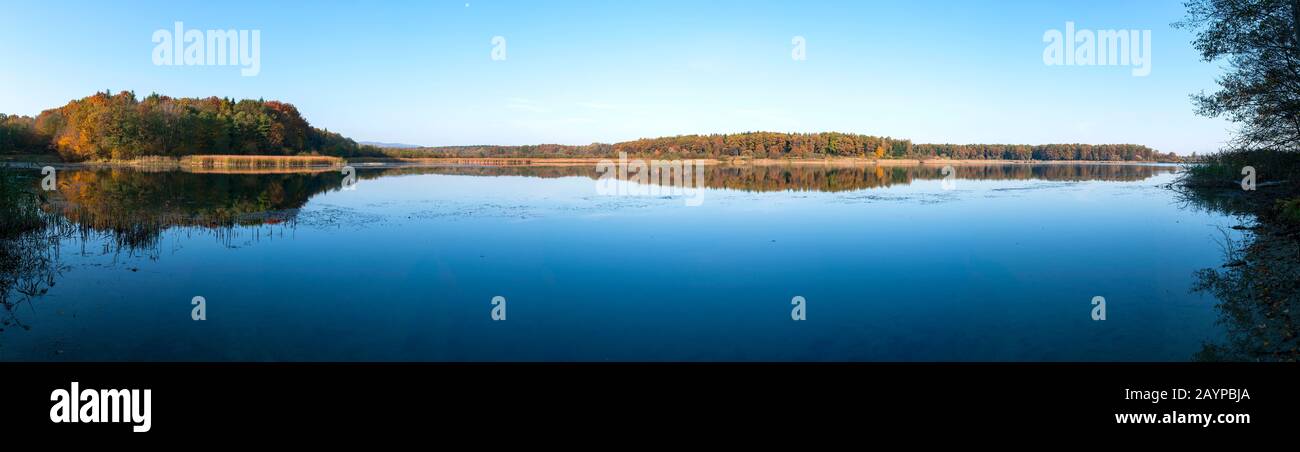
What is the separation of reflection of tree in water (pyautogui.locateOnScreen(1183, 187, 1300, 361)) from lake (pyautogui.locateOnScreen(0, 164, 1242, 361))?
0.22 meters

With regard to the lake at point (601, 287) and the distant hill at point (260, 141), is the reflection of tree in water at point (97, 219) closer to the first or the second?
the lake at point (601, 287)

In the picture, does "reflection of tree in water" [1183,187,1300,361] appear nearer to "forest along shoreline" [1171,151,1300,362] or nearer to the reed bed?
"forest along shoreline" [1171,151,1300,362]

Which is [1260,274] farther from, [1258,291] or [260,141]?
[260,141]

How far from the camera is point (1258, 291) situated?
8000 millimetres

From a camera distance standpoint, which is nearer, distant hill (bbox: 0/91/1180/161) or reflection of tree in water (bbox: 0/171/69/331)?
reflection of tree in water (bbox: 0/171/69/331)

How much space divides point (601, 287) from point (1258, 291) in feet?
25.6

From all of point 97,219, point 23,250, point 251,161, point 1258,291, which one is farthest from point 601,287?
point 251,161

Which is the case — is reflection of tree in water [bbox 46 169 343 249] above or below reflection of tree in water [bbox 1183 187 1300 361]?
above

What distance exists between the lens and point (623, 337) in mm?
6621

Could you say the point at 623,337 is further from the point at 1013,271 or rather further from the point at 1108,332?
the point at 1013,271

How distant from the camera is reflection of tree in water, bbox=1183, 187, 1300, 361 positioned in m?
5.88

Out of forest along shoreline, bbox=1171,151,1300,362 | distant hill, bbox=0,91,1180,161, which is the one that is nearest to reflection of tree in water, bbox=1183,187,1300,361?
forest along shoreline, bbox=1171,151,1300,362

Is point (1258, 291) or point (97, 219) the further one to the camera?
point (97, 219)
